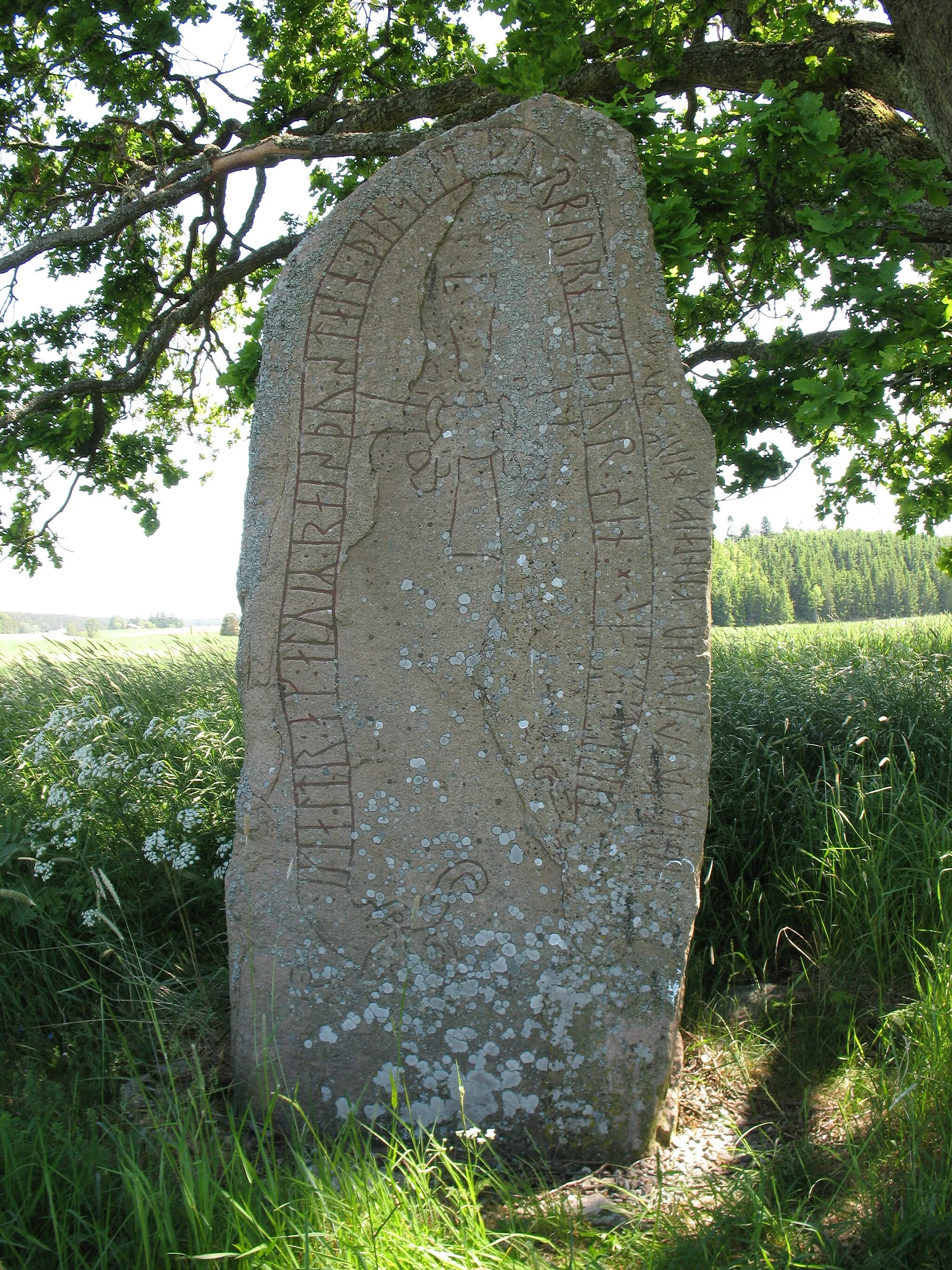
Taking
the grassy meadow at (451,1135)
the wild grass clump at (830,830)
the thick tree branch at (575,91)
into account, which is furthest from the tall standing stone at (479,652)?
the thick tree branch at (575,91)

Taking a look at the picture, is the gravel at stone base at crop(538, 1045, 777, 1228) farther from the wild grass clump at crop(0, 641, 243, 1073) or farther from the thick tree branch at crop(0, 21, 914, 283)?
the thick tree branch at crop(0, 21, 914, 283)

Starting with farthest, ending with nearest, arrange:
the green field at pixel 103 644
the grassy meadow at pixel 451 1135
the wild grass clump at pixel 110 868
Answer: the green field at pixel 103 644
the wild grass clump at pixel 110 868
the grassy meadow at pixel 451 1135

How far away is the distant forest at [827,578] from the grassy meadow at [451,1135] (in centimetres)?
1172

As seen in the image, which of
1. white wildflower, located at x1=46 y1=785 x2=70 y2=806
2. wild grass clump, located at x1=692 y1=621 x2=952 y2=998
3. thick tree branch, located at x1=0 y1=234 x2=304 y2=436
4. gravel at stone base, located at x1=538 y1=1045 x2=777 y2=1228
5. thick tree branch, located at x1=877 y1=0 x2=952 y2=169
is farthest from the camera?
thick tree branch, located at x1=0 y1=234 x2=304 y2=436

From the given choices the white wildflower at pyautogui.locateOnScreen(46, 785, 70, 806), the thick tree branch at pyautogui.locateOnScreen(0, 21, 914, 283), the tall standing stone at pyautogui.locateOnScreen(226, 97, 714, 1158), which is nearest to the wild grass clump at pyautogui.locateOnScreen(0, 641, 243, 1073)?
the white wildflower at pyautogui.locateOnScreen(46, 785, 70, 806)

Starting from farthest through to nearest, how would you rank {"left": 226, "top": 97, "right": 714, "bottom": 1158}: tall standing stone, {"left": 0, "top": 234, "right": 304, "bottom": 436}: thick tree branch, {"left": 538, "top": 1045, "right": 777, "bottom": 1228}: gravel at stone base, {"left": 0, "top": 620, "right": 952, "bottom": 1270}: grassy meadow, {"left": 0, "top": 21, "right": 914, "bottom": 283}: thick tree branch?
{"left": 0, "top": 234, "right": 304, "bottom": 436}: thick tree branch < {"left": 0, "top": 21, "right": 914, "bottom": 283}: thick tree branch < {"left": 226, "top": 97, "right": 714, "bottom": 1158}: tall standing stone < {"left": 538, "top": 1045, "right": 777, "bottom": 1228}: gravel at stone base < {"left": 0, "top": 620, "right": 952, "bottom": 1270}: grassy meadow

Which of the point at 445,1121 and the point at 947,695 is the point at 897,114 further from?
the point at 445,1121

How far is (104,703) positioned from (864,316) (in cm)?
410

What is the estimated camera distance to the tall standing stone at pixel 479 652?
8.32 feet

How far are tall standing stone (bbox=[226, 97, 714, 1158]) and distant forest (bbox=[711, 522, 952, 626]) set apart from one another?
12961 millimetres

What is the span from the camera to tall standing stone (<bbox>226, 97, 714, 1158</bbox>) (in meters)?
2.54

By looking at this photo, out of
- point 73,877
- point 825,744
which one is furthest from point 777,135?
point 73,877

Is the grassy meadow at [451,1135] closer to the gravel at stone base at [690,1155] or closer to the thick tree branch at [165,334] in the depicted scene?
the gravel at stone base at [690,1155]

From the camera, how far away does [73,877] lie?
3250 mm
